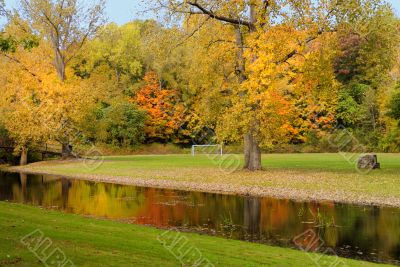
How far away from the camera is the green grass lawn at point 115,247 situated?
9.48 meters

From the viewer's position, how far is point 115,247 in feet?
35.3

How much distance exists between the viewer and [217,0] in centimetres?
3006

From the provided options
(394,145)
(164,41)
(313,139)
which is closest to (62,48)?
(164,41)

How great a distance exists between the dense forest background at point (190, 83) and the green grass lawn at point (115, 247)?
19.5 ft

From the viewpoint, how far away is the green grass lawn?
948cm

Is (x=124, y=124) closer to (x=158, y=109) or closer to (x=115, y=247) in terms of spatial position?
(x=158, y=109)

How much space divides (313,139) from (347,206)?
4530 cm

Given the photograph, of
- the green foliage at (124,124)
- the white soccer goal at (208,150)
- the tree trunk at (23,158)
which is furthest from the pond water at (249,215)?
the green foliage at (124,124)

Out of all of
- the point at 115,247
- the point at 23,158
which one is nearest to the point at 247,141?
the point at 115,247

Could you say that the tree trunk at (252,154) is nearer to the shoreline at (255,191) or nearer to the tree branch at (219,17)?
the shoreline at (255,191)

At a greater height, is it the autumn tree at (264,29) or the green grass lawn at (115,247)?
the autumn tree at (264,29)

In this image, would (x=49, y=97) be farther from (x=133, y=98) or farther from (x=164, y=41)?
(x=133, y=98)

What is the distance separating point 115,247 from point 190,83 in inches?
1227

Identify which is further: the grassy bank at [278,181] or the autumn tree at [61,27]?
the autumn tree at [61,27]
